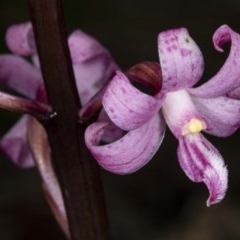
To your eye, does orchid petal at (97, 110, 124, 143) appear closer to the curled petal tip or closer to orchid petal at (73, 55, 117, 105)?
orchid petal at (73, 55, 117, 105)

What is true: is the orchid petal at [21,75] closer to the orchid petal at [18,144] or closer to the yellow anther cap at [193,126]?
the orchid petal at [18,144]

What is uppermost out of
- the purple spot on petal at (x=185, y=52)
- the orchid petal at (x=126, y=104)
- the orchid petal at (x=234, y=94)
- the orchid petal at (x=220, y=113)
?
the purple spot on petal at (x=185, y=52)

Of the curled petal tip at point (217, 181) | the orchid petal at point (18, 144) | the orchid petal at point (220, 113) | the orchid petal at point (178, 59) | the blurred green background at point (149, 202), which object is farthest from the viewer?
the blurred green background at point (149, 202)

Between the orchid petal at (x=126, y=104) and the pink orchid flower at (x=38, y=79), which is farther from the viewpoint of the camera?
the pink orchid flower at (x=38, y=79)

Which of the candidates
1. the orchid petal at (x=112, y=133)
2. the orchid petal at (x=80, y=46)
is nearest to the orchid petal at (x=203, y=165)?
the orchid petal at (x=112, y=133)

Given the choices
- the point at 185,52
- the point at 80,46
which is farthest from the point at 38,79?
the point at 185,52

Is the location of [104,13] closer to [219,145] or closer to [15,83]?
[219,145]

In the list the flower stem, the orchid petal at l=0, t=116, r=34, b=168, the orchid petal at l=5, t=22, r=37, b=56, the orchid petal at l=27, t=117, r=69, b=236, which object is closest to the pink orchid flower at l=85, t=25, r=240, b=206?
the flower stem

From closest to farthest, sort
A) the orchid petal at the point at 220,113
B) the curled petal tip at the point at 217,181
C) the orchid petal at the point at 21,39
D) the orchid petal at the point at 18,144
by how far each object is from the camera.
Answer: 1. the curled petal tip at the point at 217,181
2. the orchid petal at the point at 220,113
3. the orchid petal at the point at 21,39
4. the orchid petal at the point at 18,144

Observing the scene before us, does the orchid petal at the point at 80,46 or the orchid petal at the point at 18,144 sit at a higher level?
the orchid petal at the point at 80,46
